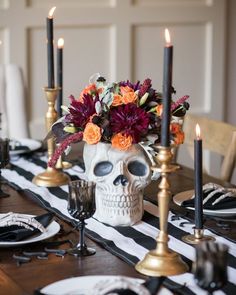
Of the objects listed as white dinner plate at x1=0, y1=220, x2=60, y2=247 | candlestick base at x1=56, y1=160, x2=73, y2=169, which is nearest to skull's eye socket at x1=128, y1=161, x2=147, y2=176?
white dinner plate at x1=0, y1=220, x2=60, y2=247

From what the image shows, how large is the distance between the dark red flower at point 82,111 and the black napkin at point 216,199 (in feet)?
1.24

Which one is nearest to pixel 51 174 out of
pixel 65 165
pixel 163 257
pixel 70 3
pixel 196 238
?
pixel 65 165

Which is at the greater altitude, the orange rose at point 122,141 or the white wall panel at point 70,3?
the white wall panel at point 70,3

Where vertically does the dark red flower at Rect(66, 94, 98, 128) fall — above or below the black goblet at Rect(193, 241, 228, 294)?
above

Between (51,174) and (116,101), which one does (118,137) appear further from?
(51,174)

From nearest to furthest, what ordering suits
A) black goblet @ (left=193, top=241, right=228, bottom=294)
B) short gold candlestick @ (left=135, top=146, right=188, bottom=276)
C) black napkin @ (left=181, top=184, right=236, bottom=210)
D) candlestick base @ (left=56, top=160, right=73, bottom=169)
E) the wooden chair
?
black goblet @ (left=193, top=241, right=228, bottom=294), short gold candlestick @ (left=135, top=146, right=188, bottom=276), black napkin @ (left=181, top=184, right=236, bottom=210), candlestick base @ (left=56, top=160, right=73, bottom=169), the wooden chair

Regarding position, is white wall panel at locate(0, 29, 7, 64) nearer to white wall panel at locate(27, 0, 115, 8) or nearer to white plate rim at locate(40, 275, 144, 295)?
white wall panel at locate(27, 0, 115, 8)

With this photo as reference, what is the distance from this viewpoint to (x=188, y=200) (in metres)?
1.96

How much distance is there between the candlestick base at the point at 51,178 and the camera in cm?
218

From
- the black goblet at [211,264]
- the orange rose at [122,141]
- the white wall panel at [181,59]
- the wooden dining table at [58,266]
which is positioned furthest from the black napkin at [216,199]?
the white wall panel at [181,59]

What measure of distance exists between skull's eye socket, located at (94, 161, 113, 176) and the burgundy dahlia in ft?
0.28

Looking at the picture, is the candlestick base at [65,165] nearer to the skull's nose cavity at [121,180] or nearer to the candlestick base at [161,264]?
the skull's nose cavity at [121,180]

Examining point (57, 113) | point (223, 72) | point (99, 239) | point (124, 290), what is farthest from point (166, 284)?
point (223, 72)

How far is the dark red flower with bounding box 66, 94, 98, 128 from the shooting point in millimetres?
1749
